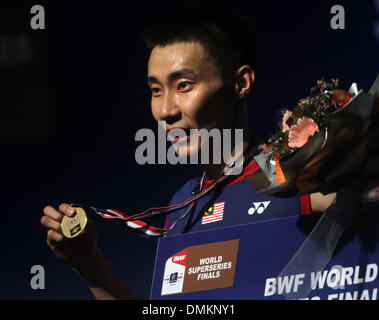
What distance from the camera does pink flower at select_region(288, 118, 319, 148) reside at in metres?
2.15

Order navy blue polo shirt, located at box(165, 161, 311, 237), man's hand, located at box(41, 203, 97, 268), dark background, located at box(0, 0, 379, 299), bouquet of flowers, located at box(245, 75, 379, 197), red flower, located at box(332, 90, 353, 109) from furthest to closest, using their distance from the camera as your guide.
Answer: dark background, located at box(0, 0, 379, 299)
man's hand, located at box(41, 203, 97, 268)
navy blue polo shirt, located at box(165, 161, 311, 237)
red flower, located at box(332, 90, 353, 109)
bouquet of flowers, located at box(245, 75, 379, 197)

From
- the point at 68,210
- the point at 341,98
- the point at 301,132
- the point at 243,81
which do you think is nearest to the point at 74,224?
the point at 68,210

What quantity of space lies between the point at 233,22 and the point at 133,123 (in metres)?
0.80

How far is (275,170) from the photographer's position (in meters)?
2.21

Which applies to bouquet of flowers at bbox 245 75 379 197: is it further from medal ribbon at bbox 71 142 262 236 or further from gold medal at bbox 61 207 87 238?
gold medal at bbox 61 207 87 238

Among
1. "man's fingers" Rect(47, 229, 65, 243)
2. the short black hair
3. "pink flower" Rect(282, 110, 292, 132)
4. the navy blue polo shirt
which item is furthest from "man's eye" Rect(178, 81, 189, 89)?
"man's fingers" Rect(47, 229, 65, 243)

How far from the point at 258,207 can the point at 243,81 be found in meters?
0.52

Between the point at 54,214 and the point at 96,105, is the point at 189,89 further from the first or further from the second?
the point at 96,105

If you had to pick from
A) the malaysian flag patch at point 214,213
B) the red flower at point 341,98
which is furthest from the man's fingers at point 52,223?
the red flower at point 341,98

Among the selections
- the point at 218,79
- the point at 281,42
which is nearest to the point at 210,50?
the point at 218,79

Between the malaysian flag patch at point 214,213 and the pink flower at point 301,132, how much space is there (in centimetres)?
62

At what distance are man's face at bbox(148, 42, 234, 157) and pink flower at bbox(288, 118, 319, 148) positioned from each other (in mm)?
561

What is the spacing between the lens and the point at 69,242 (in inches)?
110

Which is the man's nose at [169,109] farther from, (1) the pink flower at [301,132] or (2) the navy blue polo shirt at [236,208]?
(1) the pink flower at [301,132]
